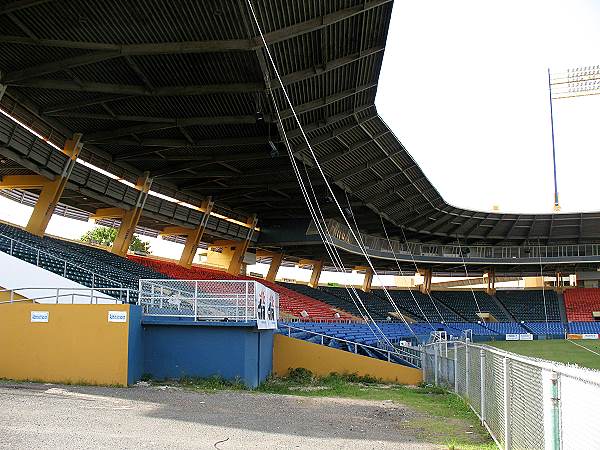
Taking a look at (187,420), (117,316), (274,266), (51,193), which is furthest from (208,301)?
(274,266)

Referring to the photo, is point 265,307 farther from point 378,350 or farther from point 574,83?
point 574,83

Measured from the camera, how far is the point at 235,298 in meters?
15.5

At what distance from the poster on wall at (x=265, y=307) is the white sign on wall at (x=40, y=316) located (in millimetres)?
4935

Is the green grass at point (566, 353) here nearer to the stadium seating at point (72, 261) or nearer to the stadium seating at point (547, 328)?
the stadium seating at point (547, 328)

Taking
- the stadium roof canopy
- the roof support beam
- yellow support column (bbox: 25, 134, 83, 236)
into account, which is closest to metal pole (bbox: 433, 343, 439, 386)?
the stadium roof canopy

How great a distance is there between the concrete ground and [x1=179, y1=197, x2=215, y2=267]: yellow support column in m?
27.1

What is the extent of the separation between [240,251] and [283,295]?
16.4ft

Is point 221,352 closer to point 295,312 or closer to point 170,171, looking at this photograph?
point 170,171

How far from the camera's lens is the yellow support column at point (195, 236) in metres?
40.3

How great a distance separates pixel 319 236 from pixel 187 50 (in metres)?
27.0

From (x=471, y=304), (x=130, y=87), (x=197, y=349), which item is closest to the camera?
(x=197, y=349)

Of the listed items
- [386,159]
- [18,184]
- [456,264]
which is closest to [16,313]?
[18,184]

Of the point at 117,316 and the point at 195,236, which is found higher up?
the point at 195,236

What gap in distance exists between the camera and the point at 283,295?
44.1 meters
